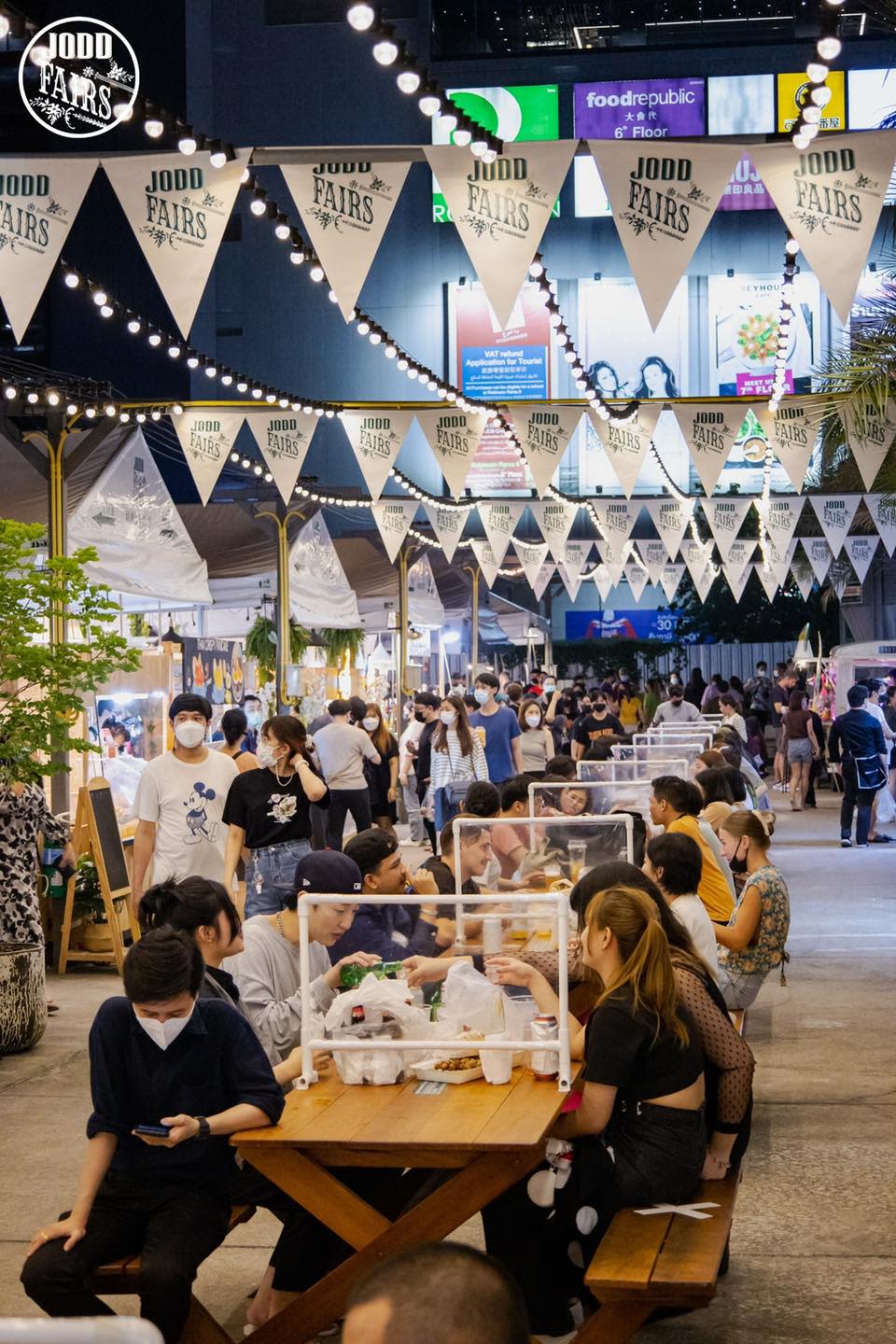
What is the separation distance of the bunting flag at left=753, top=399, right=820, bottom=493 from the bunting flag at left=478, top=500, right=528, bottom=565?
659cm

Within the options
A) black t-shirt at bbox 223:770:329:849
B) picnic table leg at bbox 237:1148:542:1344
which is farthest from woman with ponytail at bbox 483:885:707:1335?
black t-shirt at bbox 223:770:329:849

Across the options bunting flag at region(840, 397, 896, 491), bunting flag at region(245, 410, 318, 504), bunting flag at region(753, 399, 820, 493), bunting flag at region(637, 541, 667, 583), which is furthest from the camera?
bunting flag at region(637, 541, 667, 583)

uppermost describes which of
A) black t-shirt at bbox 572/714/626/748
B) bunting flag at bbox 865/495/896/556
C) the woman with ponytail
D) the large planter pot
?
bunting flag at bbox 865/495/896/556

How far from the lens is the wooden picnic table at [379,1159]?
3971 mm

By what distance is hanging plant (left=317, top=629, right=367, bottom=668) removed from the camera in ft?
73.8

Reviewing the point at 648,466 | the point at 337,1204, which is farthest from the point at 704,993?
the point at 648,466

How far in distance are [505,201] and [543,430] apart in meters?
7.00

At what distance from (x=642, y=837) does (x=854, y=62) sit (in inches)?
1482

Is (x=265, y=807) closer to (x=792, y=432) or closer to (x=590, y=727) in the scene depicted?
(x=792, y=432)

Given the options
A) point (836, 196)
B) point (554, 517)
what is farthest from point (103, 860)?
point (554, 517)

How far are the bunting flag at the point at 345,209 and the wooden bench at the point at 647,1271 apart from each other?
480 cm

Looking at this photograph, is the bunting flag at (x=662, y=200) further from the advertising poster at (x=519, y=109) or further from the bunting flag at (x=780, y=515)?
the advertising poster at (x=519, y=109)

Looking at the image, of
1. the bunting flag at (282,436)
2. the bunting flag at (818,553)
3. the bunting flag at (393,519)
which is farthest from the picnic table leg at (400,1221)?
the bunting flag at (818,553)

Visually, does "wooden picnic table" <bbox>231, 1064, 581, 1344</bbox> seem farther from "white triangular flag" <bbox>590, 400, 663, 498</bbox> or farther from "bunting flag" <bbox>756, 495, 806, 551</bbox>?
"bunting flag" <bbox>756, 495, 806, 551</bbox>
